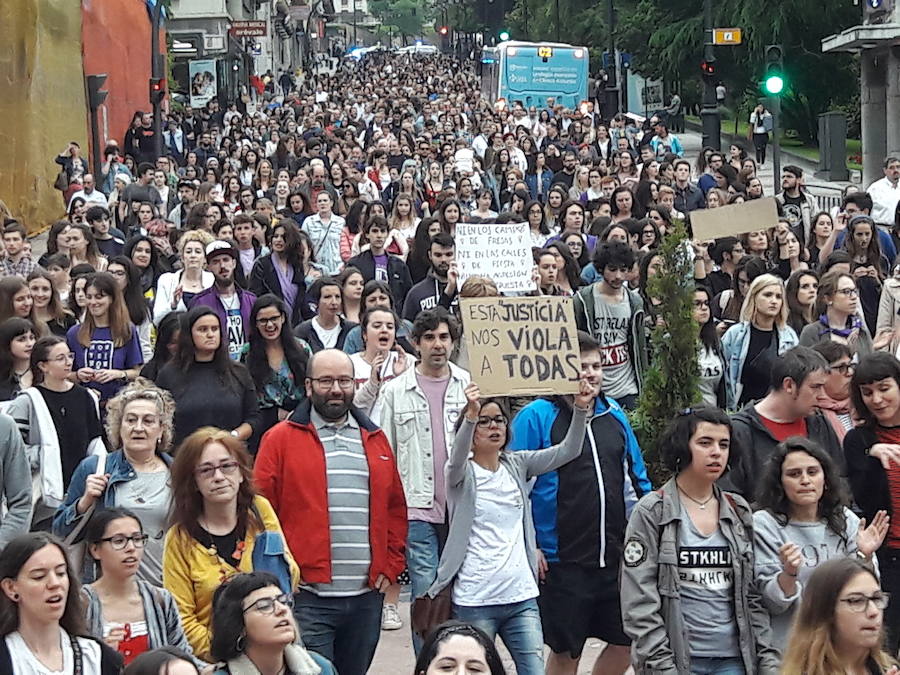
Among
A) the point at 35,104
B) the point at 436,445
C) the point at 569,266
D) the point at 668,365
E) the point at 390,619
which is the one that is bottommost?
the point at 390,619

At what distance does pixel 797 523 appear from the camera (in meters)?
6.29

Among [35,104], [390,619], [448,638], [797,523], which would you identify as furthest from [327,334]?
[35,104]

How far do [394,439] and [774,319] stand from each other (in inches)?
115

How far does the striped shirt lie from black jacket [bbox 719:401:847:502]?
1.47 m

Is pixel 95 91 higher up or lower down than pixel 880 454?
higher up

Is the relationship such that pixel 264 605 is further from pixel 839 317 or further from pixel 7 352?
pixel 839 317

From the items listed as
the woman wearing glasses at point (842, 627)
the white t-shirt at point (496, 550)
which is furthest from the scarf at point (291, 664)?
the white t-shirt at point (496, 550)

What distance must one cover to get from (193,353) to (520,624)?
8.43 feet

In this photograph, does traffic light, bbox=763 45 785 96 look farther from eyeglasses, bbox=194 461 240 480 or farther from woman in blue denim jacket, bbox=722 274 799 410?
eyeglasses, bbox=194 461 240 480

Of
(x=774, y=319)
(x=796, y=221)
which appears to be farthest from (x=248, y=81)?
(x=774, y=319)

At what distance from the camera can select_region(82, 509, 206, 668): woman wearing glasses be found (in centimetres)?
573

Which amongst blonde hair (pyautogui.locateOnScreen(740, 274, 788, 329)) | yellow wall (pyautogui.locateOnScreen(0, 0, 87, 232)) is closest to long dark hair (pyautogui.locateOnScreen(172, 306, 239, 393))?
blonde hair (pyautogui.locateOnScreen(740, 274, 788, 329))

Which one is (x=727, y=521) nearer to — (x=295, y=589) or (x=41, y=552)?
(x=295, y=589)

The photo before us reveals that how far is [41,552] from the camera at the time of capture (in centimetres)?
535
